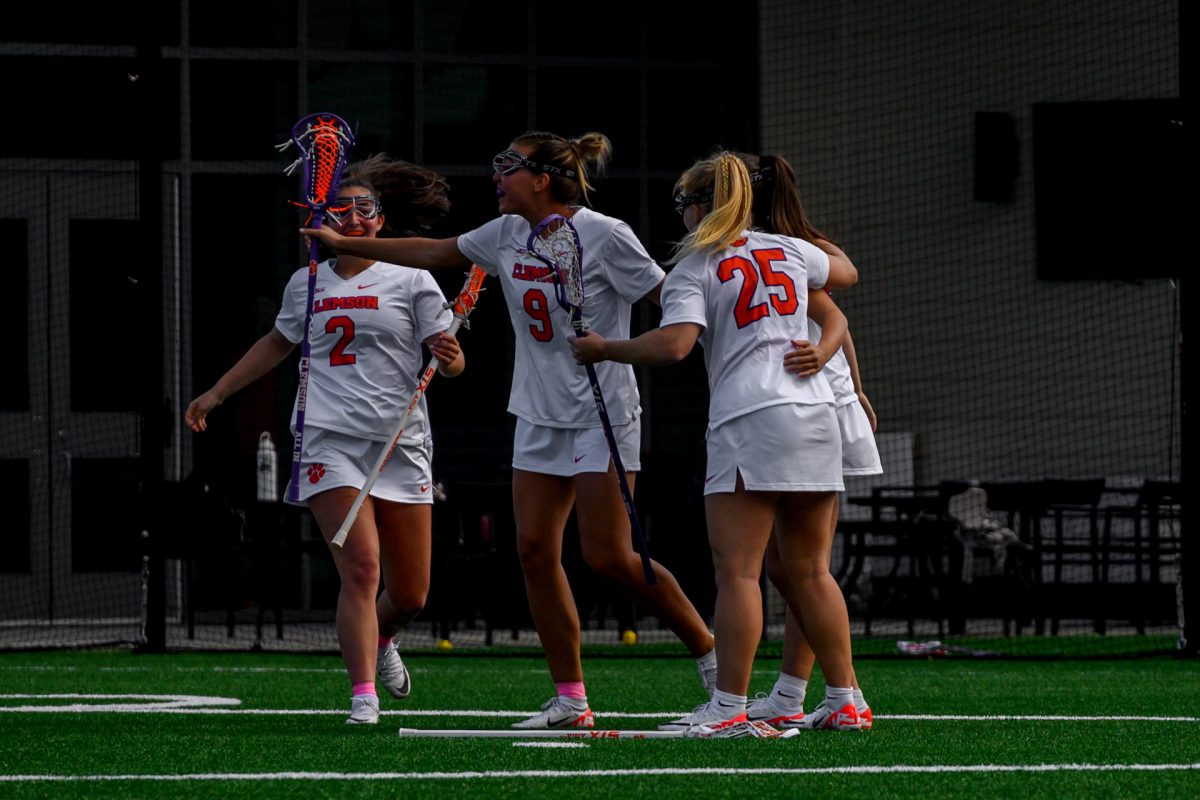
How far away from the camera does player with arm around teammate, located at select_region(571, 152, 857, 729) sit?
17.3 ft

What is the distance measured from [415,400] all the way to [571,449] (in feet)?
2.07

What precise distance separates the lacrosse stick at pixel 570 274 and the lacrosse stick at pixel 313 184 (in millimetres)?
844

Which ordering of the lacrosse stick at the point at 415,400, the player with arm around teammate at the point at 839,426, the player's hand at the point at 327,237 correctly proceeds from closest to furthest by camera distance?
the player with arm around teammate at the point at 839,426 → the player's hand at the point at 327,237 → the lacrosse stick at the point at 415,400

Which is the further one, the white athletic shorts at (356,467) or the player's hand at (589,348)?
the white athletic shorts at (356,467)

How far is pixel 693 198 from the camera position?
5.61 meters

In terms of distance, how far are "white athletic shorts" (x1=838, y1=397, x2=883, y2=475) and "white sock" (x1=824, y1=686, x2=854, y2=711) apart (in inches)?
25.6

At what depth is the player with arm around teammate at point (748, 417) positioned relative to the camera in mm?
5281

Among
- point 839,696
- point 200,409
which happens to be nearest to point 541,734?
point 839,696

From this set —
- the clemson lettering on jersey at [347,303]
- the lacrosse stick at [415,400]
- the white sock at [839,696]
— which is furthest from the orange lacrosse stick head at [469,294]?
the white sock at [839,696]

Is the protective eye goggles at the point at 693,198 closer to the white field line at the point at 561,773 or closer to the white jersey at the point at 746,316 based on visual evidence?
the white jersey at the point at 746,316

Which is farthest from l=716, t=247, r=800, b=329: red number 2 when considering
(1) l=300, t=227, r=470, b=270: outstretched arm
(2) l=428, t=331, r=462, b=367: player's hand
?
(2) l=428, t=331, r=462, b=367: player's hand

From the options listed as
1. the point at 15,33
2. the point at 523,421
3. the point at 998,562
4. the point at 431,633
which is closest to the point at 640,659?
the point at 431,633

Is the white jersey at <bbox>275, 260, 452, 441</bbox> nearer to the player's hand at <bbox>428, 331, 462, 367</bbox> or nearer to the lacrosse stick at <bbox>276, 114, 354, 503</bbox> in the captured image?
the lacrosse stick at <bbox>276, 114, 354, 503</bbox>

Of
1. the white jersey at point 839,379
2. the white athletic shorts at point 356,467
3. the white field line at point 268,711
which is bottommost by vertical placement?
the white field line at point 268,711
